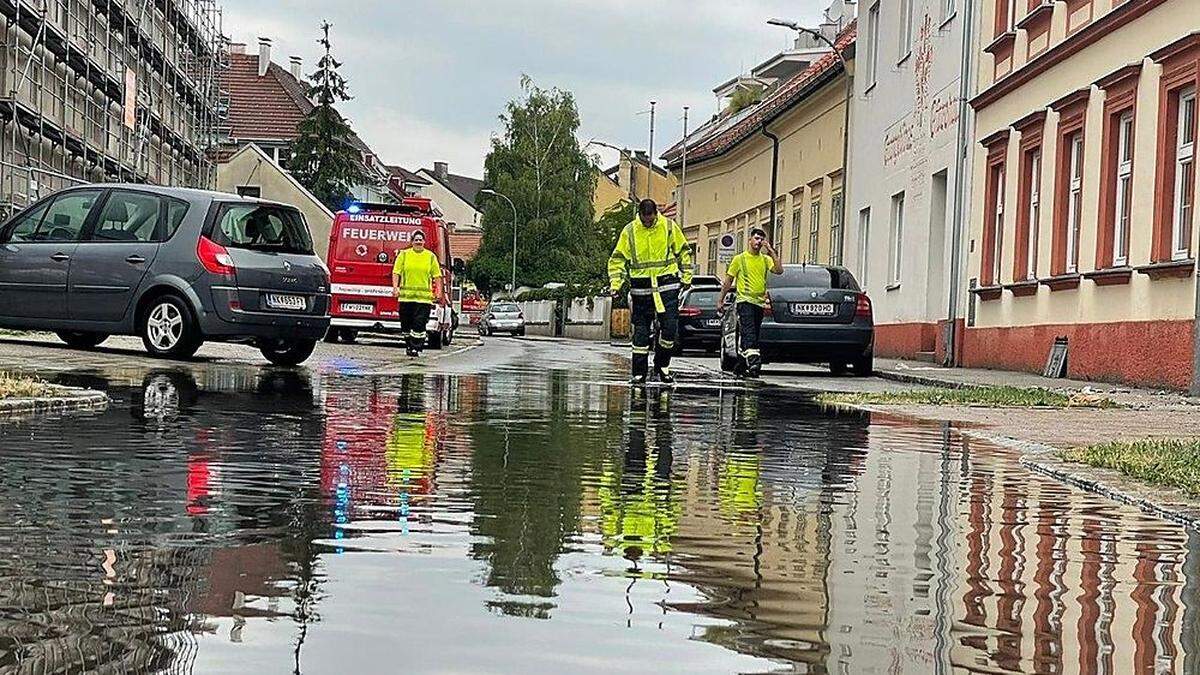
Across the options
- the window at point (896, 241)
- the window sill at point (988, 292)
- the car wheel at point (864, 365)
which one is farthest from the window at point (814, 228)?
the car wheel at point (864, 365)

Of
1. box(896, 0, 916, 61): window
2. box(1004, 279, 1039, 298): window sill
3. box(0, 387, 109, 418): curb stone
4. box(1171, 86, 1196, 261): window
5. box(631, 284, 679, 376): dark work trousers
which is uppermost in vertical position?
box(896, 0, 916, 61): window

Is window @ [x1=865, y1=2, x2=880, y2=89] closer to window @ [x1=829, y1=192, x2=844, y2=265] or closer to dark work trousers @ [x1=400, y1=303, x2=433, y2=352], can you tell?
window @ [x1=829, y1=192, x2=844, y2=265]

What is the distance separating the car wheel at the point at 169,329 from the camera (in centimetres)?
1888

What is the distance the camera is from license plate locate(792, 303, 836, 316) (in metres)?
25.0

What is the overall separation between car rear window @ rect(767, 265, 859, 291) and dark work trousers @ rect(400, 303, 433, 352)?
4.79 m

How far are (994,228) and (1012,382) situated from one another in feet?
26.4

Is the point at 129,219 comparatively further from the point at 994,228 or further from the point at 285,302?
the point at 994,228

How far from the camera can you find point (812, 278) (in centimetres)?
2566

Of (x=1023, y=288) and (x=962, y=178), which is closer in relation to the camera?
(x=1023, y=288)

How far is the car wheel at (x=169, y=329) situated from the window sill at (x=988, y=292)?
14.5 metres

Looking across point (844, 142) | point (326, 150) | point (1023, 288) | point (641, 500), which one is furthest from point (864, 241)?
point (326, 150)

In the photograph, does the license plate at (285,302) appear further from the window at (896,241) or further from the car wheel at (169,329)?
the window at (896,241)

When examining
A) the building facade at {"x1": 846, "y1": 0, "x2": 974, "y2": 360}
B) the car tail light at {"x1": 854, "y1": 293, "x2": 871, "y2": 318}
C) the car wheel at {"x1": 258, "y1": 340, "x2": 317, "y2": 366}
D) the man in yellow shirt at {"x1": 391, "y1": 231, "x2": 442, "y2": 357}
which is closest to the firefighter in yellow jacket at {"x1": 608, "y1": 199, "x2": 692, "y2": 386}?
the car wheel at {"x1": 258, "y1": 340, "x2": 317, "y2": 366}

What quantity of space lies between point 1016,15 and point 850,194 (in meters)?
15.0
